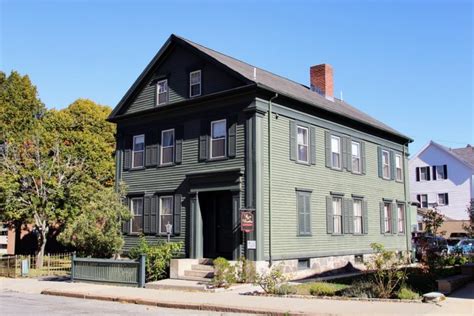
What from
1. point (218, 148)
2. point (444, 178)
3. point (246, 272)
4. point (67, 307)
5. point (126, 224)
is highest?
point (444, 178)

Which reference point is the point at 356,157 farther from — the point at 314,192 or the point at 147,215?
the point at 147,215

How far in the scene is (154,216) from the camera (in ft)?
76.1

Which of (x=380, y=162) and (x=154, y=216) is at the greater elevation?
(x=380, y=162)

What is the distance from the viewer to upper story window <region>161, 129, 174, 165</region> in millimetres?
23266

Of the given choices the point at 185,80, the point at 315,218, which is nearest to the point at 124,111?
the point at 185,80

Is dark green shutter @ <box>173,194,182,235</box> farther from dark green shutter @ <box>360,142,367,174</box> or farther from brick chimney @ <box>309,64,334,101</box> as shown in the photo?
brick chimney @ <box>309,64,334,101</box>

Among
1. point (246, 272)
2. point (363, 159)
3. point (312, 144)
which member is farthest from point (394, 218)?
point (246, 272)

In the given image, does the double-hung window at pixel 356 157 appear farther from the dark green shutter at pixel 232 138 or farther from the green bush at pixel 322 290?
the green bush at pixel 322 290

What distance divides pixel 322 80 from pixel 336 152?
6.25m

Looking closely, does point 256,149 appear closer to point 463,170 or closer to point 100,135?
point 100,135

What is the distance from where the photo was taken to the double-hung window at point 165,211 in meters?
22.7

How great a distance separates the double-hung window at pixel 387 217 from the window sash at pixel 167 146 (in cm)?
1223

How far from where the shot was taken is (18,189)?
24.7 m

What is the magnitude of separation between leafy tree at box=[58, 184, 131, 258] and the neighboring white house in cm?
3830
